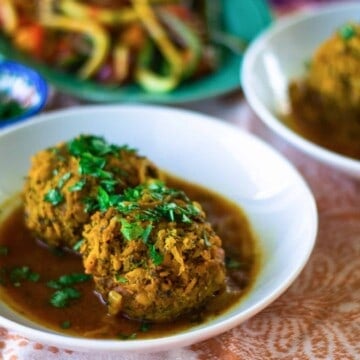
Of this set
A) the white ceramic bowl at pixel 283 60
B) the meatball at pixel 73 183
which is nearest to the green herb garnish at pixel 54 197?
the meatball at pixel 73 183

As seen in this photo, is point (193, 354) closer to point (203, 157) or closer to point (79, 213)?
point (79, 213)

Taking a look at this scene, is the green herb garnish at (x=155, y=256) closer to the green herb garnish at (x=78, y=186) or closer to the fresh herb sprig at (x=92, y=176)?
the fresh herb sprig at (x=92, y=176)

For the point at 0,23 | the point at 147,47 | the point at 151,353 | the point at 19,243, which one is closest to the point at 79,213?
the point at 19,243

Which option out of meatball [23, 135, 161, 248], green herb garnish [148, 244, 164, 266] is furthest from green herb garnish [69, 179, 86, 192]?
green herb garnish [148, 244, 164, 266]

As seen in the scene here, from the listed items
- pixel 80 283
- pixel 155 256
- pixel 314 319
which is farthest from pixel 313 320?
pixel 80 283

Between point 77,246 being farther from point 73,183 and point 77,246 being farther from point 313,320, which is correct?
point 313,320

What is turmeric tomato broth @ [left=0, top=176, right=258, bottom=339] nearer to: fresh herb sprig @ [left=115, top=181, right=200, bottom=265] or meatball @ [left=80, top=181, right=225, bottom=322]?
meatball @ [left=80, top=181, right=225, bottom=322]

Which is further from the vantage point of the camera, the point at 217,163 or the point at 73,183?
the point at 217,163
